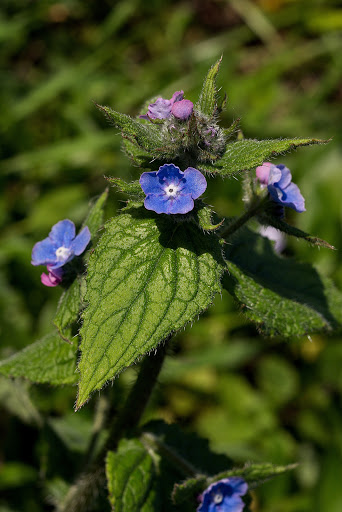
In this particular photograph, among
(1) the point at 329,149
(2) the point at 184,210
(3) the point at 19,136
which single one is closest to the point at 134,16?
(3) the point at 19,136

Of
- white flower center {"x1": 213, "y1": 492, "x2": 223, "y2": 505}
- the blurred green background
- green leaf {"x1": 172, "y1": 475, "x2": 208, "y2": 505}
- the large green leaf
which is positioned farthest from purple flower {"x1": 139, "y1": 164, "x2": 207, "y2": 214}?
the blurred green background

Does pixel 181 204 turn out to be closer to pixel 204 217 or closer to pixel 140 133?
pixel 204 217

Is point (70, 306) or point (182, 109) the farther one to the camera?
point (70, 306)

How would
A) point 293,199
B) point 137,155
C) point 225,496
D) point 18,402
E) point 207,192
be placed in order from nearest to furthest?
1. point 137,155
2. point 293,199
3. point 225,496
4. point 18,402
5. point 207,192

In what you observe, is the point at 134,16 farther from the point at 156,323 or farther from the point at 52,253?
the point at 156,323

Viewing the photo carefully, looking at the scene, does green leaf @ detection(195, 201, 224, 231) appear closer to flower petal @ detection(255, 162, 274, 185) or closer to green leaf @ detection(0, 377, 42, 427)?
flower petal @ detection(255, 162, 274, 185)

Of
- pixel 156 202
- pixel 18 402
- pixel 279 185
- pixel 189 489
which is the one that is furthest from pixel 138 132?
pixel 18 402

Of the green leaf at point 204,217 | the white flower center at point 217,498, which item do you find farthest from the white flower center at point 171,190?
the white flower center at point 217,498

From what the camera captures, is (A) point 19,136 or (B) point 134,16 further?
(B) point 134,16
